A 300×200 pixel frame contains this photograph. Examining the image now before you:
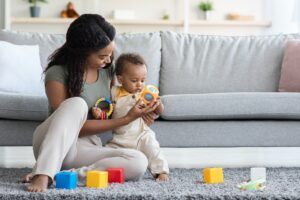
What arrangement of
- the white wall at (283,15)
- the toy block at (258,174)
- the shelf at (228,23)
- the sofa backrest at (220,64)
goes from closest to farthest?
the toy block at (258,174) → the sofa backrest at (220,64) → the white wall at (283,15) → the shelf at (228,23)

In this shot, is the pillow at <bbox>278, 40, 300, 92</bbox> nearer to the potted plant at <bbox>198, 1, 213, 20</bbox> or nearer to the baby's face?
the baby's face

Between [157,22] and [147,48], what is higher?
[147,48]

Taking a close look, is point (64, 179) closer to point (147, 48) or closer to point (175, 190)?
point (175, 190)

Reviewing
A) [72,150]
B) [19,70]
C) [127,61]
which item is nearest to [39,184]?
[72,150]

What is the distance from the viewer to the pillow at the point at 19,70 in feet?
11.5

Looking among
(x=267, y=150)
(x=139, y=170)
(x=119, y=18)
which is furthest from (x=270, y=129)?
(x=119, y=18)

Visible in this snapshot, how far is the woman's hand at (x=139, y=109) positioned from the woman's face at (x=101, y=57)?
22 centimetres

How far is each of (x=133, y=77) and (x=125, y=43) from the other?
1254 mm

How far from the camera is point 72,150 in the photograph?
2.50m

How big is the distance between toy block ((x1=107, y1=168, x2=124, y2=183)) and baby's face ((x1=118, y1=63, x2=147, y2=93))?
0.35 meters

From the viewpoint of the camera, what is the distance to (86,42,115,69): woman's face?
251 centimetres

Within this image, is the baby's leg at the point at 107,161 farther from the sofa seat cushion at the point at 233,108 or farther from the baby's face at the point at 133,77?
the sofa seat cushion at the point at 233,108

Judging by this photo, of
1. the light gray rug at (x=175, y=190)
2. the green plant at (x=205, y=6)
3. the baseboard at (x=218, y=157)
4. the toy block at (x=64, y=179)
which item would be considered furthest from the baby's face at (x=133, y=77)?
the green plant at (x=205, y=6)

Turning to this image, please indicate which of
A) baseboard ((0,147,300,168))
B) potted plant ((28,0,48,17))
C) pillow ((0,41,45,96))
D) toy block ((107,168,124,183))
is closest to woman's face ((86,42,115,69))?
toy block ((107,168,124,183))
